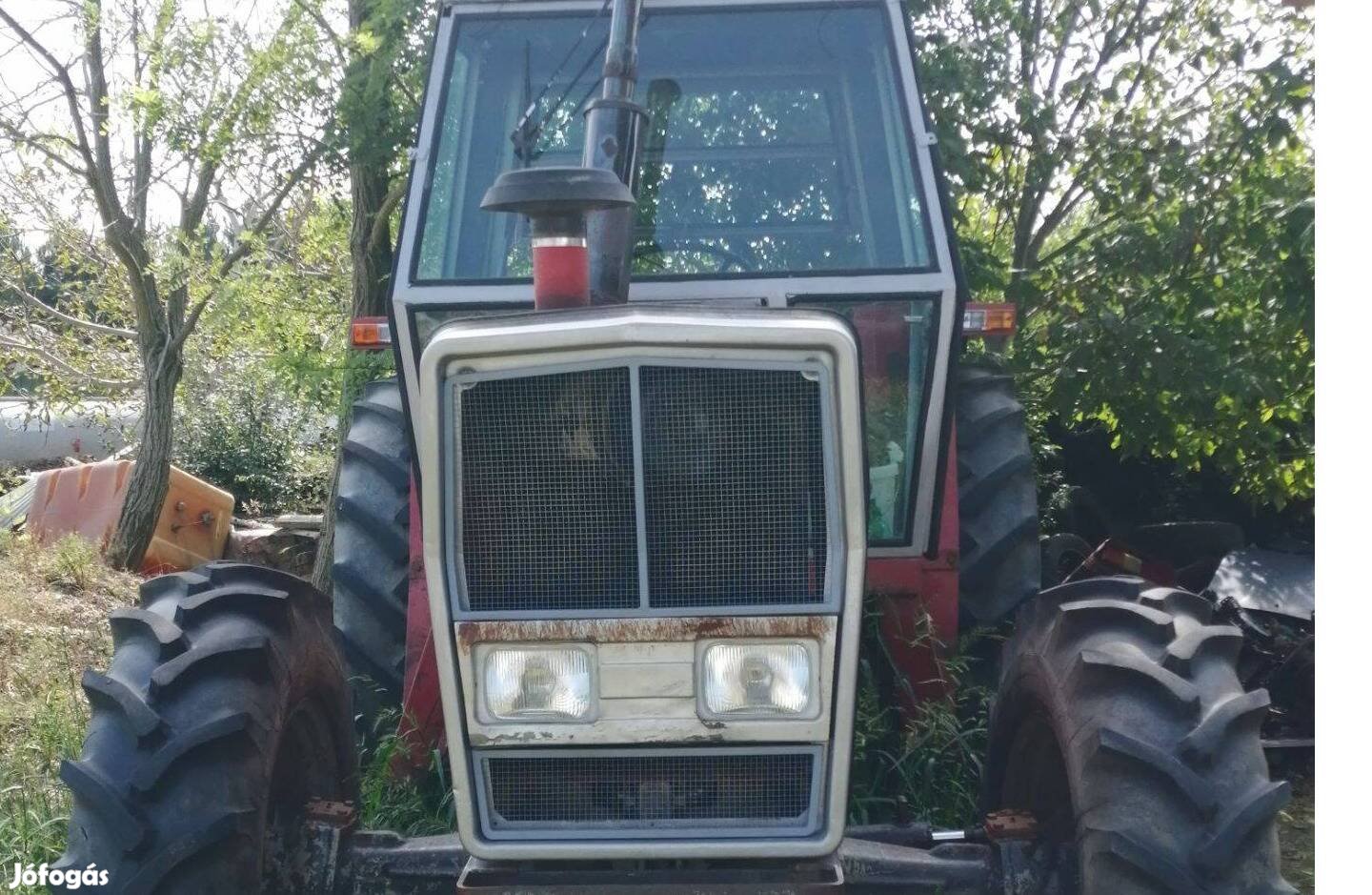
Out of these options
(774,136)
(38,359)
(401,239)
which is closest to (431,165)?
(401,239)

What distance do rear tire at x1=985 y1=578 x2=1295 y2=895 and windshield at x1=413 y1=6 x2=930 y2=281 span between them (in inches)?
48.5

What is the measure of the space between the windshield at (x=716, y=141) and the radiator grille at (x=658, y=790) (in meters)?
1.52

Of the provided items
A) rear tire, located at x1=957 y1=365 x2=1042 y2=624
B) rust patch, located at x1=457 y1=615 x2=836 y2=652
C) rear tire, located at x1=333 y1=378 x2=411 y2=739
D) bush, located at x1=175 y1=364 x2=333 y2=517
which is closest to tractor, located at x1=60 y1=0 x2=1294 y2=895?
rust patch, located at x1=457 y1=615 x2=836 y2=652

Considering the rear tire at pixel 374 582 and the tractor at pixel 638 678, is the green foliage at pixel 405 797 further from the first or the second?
the tractor at pixel 638 678

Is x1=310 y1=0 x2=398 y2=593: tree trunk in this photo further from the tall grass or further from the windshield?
the windshield

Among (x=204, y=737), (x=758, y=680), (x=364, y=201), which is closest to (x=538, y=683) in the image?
(x=758, y=680)

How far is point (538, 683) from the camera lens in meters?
3.13

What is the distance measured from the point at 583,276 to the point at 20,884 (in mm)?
2441

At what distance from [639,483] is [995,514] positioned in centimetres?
206

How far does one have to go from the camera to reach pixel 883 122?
175 inches

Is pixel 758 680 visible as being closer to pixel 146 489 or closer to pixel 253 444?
pixel 146 489

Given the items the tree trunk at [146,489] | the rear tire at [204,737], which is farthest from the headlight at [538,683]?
the tree trunk at [146,489]

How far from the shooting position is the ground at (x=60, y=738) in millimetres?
4320
